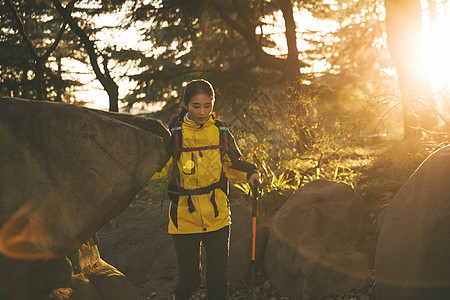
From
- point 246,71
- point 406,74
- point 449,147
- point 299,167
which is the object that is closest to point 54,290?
point 449,147

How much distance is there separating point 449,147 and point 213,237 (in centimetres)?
211

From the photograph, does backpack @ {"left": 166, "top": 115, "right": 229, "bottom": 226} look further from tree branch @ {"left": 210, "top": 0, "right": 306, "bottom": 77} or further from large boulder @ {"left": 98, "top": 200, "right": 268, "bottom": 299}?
tree branch @ {"left": 210, "top": 0, "right": 306, "bottom": 77}

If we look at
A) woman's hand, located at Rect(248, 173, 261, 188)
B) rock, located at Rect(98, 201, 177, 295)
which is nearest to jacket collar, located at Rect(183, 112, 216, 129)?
woman's hand, located at Rect(248, 173, 261, 188)

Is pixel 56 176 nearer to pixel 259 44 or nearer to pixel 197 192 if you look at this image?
pixel 197 192

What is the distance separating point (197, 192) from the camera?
359 centimetres

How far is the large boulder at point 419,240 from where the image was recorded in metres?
3.13

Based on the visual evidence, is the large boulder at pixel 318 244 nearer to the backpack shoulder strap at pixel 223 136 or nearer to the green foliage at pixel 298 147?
the green foliage at pixel 298 147

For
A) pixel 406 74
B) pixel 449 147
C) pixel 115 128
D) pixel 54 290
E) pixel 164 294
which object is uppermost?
pixel 406 74

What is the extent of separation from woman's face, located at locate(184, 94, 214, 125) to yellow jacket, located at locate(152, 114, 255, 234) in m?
0.07

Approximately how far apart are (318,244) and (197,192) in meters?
1.96

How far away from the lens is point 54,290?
10.6 ft

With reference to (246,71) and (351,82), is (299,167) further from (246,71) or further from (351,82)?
(351,82)

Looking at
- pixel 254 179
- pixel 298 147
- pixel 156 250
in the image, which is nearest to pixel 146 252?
pixel 156 250

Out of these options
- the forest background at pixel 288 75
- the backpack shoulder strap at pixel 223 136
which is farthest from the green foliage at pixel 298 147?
the backpack shoulder strap at pixel 223 136
